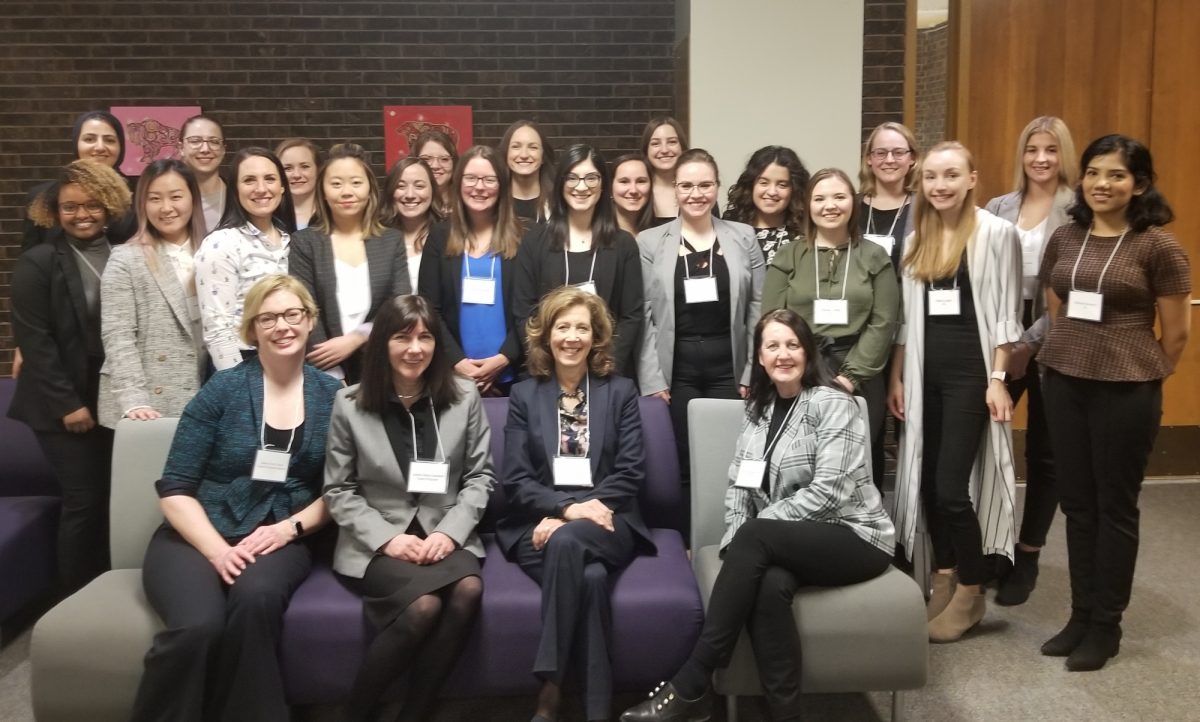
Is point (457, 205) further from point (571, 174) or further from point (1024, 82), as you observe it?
point (1024, 82)

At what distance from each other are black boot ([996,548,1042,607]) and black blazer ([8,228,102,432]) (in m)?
3.34

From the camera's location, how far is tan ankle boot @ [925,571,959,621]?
3357 mm

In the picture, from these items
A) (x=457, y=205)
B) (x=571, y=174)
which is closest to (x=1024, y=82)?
(x=571, y=174)

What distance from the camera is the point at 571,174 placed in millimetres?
3447

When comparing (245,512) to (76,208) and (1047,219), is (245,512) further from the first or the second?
(1047,219)

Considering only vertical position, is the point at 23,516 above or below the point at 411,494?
below

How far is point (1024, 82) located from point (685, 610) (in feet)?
12.4

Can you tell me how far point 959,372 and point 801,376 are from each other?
0.73 m

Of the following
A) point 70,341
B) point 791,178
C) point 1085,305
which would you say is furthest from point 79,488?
point 1085,305

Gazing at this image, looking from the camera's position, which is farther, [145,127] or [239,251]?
[145,127]

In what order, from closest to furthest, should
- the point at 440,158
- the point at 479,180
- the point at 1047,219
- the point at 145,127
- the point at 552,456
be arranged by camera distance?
the point at 552,456 → the point at 479,180 → the point at 1047,219 → the point at 440,158 → the point at 145,127

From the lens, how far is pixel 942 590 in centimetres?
337

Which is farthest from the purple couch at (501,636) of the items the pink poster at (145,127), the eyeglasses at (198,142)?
the pink poster at (145,127)

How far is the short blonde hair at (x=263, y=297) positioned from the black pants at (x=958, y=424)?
1983mm
